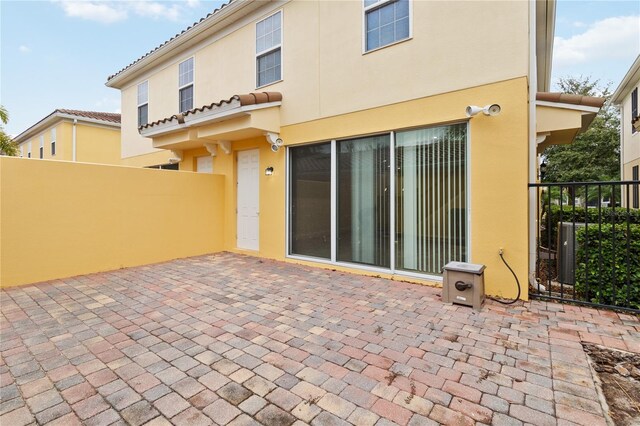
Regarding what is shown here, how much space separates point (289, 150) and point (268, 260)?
2.75 m

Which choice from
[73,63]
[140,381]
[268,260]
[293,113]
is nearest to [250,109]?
[293,113]

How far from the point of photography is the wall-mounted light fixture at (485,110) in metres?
4.58

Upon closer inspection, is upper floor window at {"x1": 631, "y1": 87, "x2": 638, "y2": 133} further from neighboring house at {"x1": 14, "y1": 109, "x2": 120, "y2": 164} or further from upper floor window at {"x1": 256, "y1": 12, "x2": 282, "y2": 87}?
neighboring house at {"x1": 14, "y1": 109, "x2": 120, "y2": 164}

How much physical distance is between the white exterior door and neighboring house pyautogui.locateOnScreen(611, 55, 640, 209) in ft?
47.9

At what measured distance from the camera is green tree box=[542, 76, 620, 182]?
18.0 m

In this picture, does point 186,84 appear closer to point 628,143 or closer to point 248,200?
point 248,200

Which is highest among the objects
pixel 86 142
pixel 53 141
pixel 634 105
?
pixel 634 105

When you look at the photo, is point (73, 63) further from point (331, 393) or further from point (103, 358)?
point (331, 393)

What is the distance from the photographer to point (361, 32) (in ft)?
19.9

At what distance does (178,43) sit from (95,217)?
6.26 meters

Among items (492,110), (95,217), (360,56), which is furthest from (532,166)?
(95,217)

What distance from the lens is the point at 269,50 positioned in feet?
25.1

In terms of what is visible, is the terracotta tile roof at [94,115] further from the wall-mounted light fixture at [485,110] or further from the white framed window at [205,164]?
the wall-mounted light fixture at [485,110]

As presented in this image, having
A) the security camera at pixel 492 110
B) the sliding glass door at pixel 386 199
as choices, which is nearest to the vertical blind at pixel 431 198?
the sliding glass door at pixel 386 199
